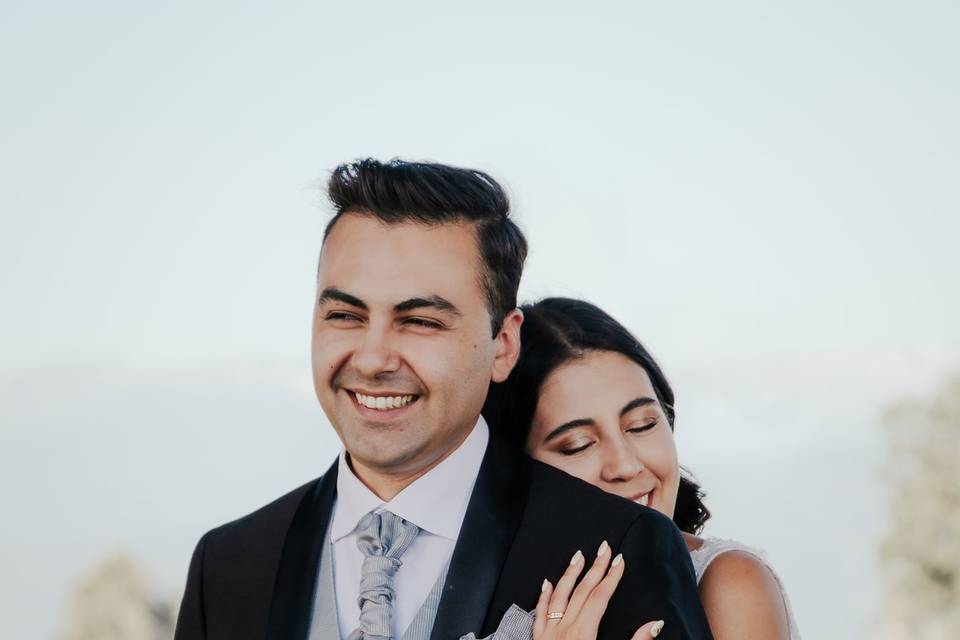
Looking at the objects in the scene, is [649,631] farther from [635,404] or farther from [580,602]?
[635,404]

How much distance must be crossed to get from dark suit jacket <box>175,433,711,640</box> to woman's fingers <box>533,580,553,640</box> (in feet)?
0.21

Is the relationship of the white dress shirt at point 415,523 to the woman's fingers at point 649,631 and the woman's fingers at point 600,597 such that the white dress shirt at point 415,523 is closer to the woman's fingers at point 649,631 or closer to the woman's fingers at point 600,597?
the woman's fingers at point 600,597

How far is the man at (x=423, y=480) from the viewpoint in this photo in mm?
2992

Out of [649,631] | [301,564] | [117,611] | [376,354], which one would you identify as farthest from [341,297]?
[117,611]

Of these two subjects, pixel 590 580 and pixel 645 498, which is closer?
pixel 590 580

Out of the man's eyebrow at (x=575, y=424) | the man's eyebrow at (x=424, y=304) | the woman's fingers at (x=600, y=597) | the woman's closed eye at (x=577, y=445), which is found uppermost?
the man's eyebrow at (x=424, y=304)

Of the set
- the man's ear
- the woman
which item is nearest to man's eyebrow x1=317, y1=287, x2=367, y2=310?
the man's ear

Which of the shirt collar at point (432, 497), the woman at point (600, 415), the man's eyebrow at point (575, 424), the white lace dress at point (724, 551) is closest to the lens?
the shirt collar at point (432, 497)

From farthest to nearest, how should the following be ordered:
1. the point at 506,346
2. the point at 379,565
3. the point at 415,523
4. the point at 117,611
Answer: the point at 117,611
the point at 506,346
the point at 415,523
the point at 379,565

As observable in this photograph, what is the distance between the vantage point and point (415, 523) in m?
3.15

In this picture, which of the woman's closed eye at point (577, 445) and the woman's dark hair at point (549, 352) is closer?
the woman's closed eye at point (577, 445)

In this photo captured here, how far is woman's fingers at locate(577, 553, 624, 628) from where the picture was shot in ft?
9.37

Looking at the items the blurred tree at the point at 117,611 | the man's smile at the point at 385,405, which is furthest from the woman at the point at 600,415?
the blurred tree at the point at 117,611

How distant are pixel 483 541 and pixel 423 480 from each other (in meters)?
0.23
